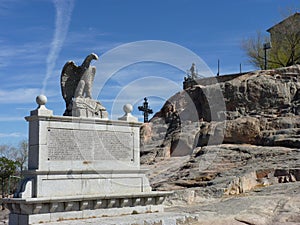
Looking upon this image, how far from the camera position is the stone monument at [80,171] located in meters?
11.4

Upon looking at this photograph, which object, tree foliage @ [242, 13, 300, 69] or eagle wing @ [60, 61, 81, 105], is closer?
eagle wing @ [60, 61, 81, 105]

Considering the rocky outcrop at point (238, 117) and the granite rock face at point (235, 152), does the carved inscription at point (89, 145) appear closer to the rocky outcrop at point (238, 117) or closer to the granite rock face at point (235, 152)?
the granite rock face at point (235, 152)

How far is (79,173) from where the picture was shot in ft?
39.9

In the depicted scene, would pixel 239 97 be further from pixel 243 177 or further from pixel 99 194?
pixel 99 194

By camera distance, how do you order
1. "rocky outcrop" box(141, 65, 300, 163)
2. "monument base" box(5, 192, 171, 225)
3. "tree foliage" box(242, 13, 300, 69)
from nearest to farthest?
"monument base" box(5, 192, 171, 225) → "rocky outcrop" box(141, 65, 300, 163) → "tree foliage" box(242, 13, 300, 69)

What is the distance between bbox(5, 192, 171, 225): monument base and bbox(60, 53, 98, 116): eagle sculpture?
10.4 ft

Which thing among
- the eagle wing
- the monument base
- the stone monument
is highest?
the eagle wing

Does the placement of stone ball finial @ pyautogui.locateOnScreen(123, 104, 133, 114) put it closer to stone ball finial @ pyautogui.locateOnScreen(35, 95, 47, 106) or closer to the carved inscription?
the carved inscription

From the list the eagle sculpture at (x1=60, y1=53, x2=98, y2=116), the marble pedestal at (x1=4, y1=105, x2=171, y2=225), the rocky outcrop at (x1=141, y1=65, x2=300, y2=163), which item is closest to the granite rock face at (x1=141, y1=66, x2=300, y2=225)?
the rocky outcrop at (x1=141, y1=65, x2=300, y2=163)

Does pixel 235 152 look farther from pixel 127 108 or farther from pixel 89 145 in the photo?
pixel 89 145

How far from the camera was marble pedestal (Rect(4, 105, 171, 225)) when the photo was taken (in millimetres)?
11367

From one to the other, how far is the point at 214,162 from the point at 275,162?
2.99m

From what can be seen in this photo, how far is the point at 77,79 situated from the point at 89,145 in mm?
2390

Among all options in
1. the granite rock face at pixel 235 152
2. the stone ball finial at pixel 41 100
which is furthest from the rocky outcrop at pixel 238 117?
the stone ball finial at pixel 41 100
